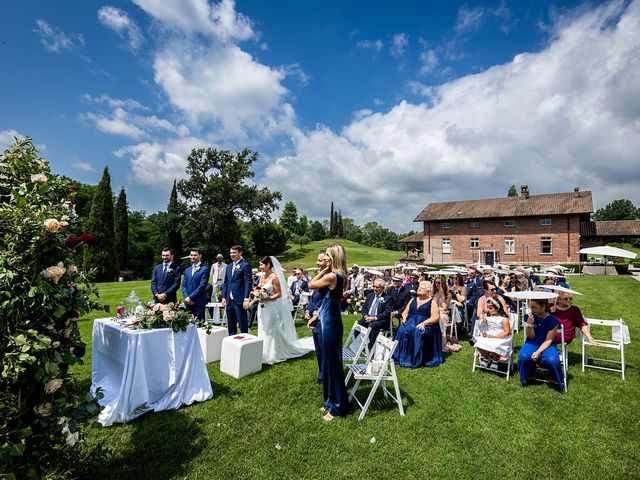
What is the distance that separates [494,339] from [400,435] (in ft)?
11.0

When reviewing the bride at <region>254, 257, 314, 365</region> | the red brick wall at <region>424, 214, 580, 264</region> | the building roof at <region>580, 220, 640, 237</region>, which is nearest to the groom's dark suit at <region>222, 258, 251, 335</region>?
the bride at <region>254, 257, 314, 365</region>

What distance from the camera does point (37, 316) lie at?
262cm

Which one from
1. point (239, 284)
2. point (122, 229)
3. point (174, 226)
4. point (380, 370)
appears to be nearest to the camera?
point (380, 370)

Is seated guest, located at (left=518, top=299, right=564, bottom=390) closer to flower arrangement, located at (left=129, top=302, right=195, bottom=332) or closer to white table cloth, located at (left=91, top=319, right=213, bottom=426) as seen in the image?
white table cloth, located at (left=91, top=319, right=213, bottom=426)

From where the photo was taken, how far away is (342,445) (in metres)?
3.99

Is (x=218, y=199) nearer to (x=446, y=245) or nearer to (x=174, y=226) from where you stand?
(x=174, y=226)

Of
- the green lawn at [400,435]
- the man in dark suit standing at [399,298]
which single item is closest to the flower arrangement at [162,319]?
the green lawn at [400,435]

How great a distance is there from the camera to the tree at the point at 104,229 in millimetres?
31688

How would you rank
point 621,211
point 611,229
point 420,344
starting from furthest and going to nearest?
point 621,211
point 611,229
point 420,344

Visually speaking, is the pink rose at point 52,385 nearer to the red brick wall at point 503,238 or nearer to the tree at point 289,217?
the red brick wall at point 503,238

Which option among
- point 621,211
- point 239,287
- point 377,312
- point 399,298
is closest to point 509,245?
point 399,298

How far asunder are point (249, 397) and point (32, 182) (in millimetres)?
4001

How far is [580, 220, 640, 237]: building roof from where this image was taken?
35438mm

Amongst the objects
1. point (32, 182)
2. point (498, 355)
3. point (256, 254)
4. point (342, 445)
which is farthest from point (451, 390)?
point (256, 254)
